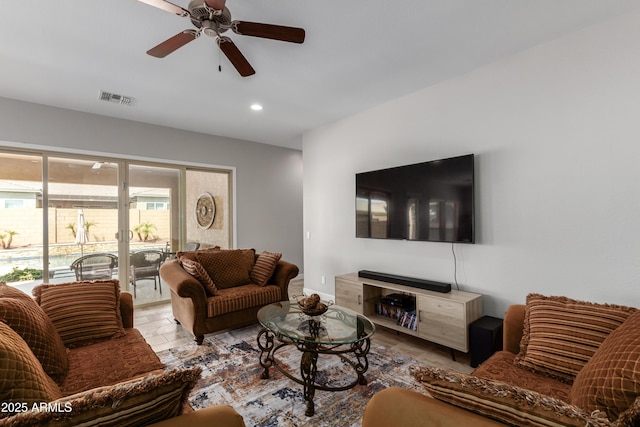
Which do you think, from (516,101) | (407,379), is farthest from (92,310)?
(516,101)

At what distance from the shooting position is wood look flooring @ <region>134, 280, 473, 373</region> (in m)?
2.60

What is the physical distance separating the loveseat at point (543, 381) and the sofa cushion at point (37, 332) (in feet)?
5.03

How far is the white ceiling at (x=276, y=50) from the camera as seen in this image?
2.01 meters

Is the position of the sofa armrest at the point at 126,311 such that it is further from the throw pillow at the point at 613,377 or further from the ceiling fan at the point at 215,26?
the throw pillow at the point at 613,377

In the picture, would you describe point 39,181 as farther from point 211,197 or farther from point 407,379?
point 407,379

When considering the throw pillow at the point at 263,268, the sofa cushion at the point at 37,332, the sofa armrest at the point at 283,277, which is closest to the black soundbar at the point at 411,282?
the sofa armrest at the point at 283,277

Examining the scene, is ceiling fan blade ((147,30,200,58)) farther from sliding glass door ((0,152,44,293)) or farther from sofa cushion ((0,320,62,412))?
sliding glass door ((0,152,44,293))

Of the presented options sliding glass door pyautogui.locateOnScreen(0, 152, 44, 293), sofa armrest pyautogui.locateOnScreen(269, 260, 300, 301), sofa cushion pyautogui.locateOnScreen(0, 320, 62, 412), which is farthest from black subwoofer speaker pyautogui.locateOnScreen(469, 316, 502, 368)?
sliding glass door pyautogui.locateOnScreen(0, 152, 44, 293)

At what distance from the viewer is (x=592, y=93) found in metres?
2.23

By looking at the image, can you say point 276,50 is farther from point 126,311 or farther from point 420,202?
point 126,311

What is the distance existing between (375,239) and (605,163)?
2.23 m

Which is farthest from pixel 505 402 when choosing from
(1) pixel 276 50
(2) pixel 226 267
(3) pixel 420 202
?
(2) pixel 226 267

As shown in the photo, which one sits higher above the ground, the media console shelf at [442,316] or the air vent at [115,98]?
the air vent at [115,98]

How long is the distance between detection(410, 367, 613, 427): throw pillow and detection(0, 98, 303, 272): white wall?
4603 millimetres
